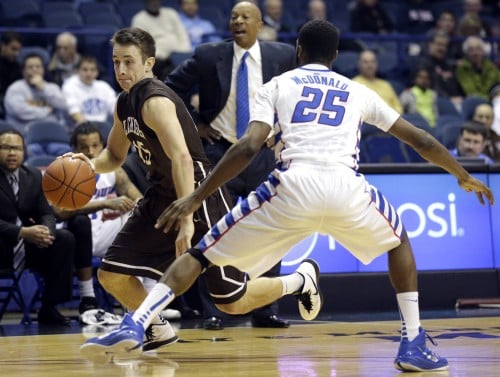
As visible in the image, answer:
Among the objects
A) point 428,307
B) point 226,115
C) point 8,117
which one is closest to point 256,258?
point 226,115

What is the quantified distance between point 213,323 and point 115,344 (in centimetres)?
298

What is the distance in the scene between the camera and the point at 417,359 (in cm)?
498

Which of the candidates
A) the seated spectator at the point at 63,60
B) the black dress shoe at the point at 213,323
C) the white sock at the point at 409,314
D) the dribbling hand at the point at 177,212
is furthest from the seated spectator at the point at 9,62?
the white sock at the point at 409,314

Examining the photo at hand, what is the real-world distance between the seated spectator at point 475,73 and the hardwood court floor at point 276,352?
689 centimetres

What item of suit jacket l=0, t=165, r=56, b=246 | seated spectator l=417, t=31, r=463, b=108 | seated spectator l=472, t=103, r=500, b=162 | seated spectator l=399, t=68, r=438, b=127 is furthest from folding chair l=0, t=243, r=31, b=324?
seated spectator l=417, t=31, r=463, b=108

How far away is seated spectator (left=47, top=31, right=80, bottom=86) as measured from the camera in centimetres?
1210

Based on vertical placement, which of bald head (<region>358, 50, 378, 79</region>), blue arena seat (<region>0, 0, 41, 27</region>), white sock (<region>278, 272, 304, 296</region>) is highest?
blue arena seat (<region>0, 0, 41, 27</region>)

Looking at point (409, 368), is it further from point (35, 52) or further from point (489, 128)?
point (35, 52)

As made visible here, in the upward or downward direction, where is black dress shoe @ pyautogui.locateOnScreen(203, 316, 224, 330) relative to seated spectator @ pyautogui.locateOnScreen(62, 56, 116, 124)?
downward

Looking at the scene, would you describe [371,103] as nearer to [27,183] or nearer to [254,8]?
[254,8]

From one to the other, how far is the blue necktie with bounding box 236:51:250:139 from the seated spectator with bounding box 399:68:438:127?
541 cm

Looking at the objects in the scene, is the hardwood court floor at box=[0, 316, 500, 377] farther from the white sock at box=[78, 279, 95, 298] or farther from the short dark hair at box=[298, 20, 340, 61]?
the short dark hair at box=[298, 20, 340, 61]

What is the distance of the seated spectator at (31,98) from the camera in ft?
36.7

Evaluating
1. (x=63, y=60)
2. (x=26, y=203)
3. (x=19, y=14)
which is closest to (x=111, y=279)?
(x=26, y=203)
